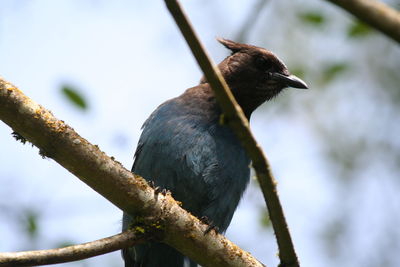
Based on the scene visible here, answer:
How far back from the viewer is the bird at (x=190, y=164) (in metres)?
5.19

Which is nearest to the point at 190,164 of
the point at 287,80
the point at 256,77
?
the point at 256,77

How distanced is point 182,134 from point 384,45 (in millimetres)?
6908

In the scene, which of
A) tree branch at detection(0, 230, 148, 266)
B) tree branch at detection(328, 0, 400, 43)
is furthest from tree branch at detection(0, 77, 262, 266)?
tree branch at detection(328, 0, 400, 43)

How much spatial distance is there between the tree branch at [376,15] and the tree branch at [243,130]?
734 millimetres

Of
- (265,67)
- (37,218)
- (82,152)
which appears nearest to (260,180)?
(82,152)

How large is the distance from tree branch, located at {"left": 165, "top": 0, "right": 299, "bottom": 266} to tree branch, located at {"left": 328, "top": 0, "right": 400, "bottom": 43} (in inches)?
28.9

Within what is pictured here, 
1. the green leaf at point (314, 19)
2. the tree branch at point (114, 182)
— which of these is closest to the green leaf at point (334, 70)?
the green leaf at point (314, 19)

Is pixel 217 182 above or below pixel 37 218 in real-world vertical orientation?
below

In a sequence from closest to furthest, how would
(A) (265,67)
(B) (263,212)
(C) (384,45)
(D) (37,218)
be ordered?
(A) (265,67)
(D) (37,218)
(B) (263,212)
(C) (384,45)

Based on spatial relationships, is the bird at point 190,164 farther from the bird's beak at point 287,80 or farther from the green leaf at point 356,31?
the green leaf at point 356,31

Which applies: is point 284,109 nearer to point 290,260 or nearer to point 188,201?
point 188,201

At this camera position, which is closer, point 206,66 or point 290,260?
point 206,66

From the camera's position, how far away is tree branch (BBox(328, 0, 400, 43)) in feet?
8.69

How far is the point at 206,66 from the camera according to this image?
3279mm
